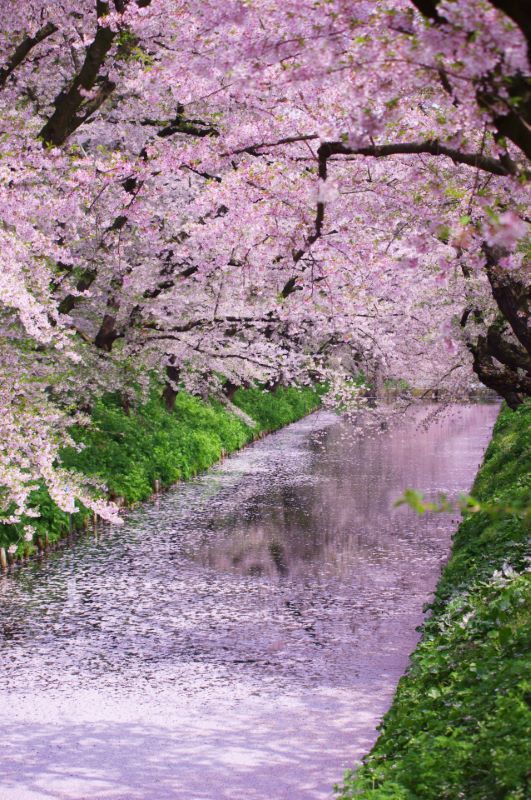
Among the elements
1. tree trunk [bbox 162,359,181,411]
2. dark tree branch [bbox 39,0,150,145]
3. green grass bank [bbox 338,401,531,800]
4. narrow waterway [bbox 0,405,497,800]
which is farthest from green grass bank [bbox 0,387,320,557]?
green grass bank [bbox 338,401,531,800]

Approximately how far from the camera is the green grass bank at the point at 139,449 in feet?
66.4

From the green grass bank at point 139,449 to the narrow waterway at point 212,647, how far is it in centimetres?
79

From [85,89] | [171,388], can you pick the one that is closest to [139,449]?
[171,388]

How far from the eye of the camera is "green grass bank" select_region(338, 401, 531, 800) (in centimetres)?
670

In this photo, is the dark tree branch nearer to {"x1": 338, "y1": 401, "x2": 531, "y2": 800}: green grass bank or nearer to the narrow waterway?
the narrow waterway

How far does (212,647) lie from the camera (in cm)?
1394

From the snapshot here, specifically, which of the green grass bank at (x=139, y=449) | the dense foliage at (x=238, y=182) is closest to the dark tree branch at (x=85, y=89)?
the dense foliage at (x=238, y=182)

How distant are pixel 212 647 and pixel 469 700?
6.39 metres

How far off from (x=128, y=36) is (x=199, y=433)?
18963 mm

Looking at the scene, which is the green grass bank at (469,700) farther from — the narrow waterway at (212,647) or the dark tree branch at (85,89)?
the dark tree branch at (85,89)

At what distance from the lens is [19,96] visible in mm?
21531

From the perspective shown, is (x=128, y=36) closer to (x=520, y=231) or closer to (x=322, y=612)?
(x=322, y=612)

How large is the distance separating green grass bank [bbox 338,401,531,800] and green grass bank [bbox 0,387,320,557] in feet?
26.7

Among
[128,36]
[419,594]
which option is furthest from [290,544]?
[128,36]
